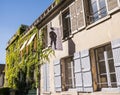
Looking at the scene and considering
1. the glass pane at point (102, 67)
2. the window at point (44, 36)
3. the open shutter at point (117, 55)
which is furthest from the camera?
the window at point (44, 36)

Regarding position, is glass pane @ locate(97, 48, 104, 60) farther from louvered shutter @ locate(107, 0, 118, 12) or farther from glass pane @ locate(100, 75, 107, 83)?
louvered shutter @ locate(107, 0, 118, 12)

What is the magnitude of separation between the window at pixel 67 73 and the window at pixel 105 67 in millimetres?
2136

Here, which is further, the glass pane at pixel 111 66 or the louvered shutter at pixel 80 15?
the louvered shutter at pixel 80 15

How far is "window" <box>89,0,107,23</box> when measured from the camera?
28.8 feet

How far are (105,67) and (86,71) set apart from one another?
93 cm

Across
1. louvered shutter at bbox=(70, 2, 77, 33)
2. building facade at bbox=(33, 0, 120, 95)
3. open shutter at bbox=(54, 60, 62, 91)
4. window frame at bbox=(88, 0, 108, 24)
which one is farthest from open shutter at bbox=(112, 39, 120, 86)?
open shutter at bbox=(54, 60, 62, 91)

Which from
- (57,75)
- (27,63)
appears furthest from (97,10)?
(27,63)

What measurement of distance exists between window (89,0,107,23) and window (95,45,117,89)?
161 cm

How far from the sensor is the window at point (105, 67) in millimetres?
7917

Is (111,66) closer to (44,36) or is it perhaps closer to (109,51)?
(109,51)

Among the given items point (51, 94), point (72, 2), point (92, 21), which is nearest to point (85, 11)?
point (92, 21)

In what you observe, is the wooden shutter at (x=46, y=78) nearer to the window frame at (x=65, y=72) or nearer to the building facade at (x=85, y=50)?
the building facade at (x=85, y=50)

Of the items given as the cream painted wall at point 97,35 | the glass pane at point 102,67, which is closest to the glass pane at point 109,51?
the cream painted wall at point 97,35

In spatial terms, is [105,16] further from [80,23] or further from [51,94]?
[51,94]
